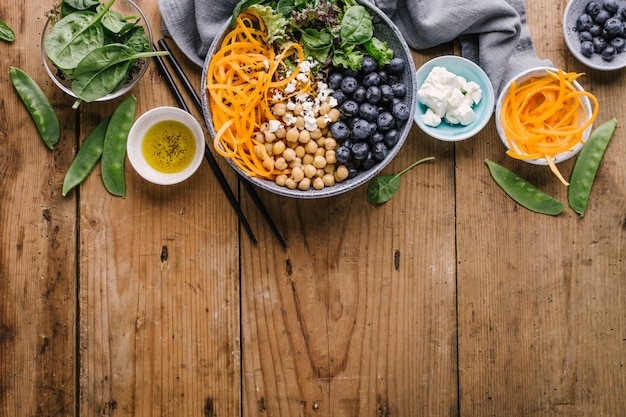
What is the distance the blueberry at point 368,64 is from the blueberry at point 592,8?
770mm

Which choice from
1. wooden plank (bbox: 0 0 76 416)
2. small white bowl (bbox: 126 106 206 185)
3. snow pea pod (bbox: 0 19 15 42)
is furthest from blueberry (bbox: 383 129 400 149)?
snow pea pod (bbox: 0 19 15 42)

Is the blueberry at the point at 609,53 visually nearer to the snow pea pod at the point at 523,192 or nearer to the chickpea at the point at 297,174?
the snow pea pod at the point at 523,192

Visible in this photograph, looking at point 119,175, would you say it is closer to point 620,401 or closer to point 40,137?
point 40,137

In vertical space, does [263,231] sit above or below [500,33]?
below

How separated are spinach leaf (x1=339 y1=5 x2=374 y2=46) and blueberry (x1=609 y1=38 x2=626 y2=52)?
0.83m

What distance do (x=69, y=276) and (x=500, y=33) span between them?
5.41ft

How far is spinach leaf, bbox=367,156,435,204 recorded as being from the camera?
184 centimetres

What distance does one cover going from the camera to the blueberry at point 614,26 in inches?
70.2

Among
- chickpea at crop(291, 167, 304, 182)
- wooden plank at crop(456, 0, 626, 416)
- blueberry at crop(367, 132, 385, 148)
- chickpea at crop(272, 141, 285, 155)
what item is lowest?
wooden plank at crop(456, 0, 626, 416)

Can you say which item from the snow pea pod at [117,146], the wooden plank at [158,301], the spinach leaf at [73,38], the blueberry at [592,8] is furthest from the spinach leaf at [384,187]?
the spinach leaf at [73,38]

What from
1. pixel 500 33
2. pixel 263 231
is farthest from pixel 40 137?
pixel 500 33

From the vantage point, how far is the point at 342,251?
1.89 meters

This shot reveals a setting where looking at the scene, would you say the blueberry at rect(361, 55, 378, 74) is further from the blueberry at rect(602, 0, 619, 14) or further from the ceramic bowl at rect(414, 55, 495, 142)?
the blueberry at rect(602, 0, 619, 14)

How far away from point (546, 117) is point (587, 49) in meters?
0.29
